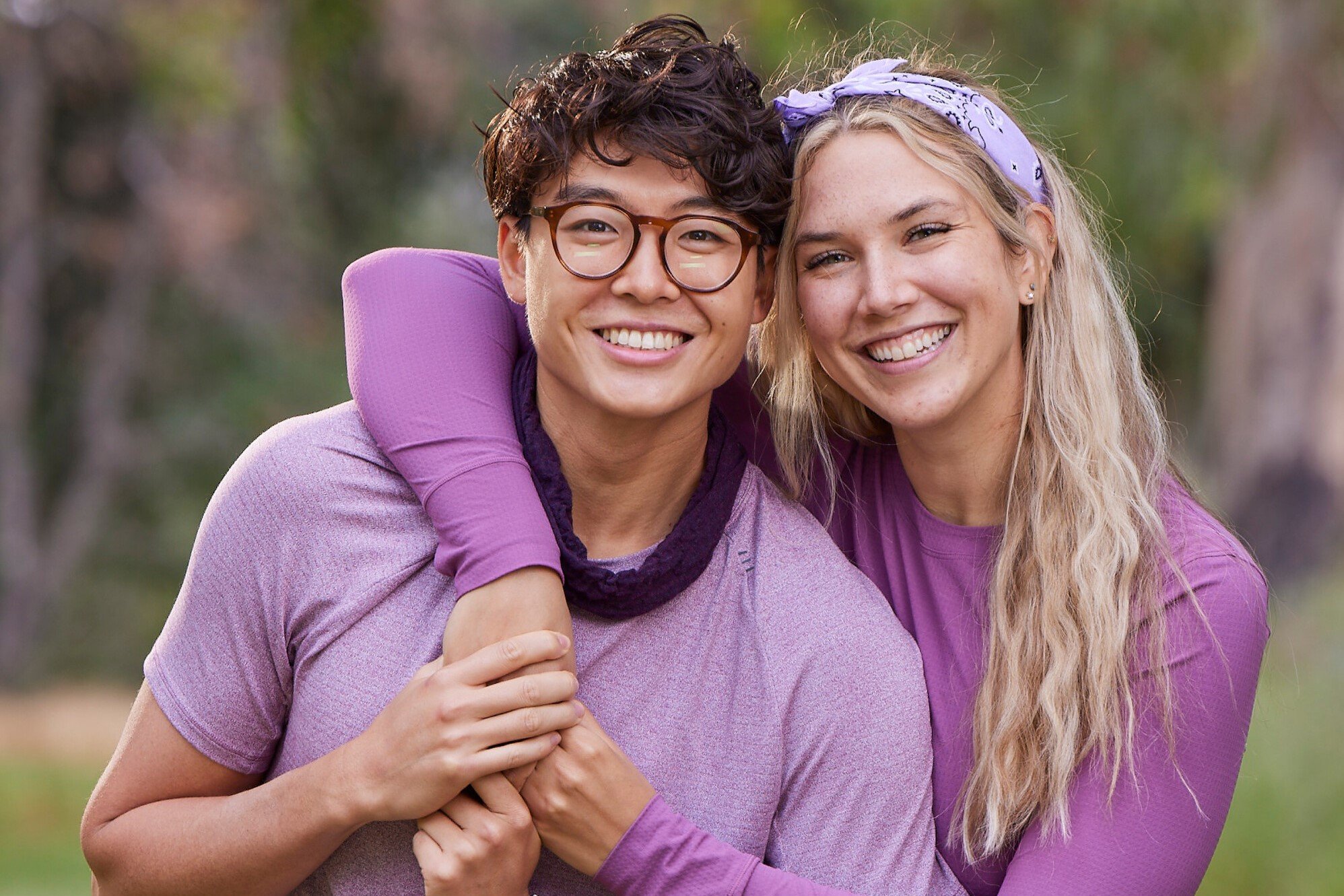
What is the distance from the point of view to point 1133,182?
5.89 m

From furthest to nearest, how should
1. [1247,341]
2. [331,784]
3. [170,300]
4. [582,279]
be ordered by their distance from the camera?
1. [170,300]
2. [1247,341]
3. [582,279]
4. [331,784]

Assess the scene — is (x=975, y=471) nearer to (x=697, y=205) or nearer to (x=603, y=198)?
(x=697, y=205)

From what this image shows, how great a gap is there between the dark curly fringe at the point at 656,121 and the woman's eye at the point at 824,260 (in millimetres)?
111

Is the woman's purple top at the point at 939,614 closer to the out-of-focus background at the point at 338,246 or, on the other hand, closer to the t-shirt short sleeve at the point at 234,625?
the t-shirt short sleeve at the point at 234,625

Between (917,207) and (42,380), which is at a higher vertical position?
(917,207)

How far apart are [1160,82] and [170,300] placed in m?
10.1

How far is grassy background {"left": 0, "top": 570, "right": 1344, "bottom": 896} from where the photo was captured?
5383 millimetres

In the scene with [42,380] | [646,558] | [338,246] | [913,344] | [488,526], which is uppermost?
[913,344]

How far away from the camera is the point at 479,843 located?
2.06m

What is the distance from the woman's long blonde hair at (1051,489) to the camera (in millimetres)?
2279

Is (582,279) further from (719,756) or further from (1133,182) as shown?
(1133,182)

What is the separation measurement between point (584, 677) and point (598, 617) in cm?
10

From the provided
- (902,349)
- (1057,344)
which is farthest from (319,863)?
(1057,344)

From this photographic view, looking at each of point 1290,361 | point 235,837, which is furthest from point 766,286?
point 1290,361
